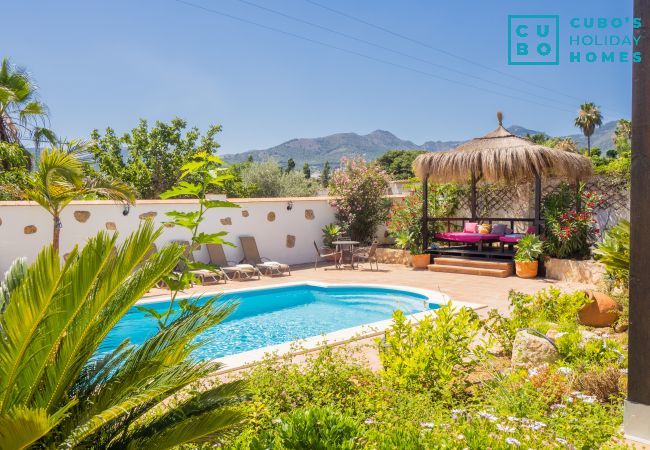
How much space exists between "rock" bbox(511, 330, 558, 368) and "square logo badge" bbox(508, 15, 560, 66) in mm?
4409

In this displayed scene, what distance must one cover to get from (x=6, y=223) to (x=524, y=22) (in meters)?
9.70

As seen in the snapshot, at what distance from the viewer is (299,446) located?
2.53 m

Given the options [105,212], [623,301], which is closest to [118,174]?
[105,212]

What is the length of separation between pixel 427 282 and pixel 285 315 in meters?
3.33

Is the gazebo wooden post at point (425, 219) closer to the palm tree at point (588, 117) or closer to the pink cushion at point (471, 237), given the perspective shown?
the pink cushion at point (471, 237)

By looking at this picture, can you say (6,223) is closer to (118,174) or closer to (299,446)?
(299,446)

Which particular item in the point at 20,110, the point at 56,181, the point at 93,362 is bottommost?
the point at 93,362

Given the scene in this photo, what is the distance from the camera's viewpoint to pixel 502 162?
37.3 feet

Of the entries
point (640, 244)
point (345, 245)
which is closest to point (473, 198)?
point (345, 245)

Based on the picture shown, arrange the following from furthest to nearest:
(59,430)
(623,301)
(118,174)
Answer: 1. (118,174)
2. (623,301)
3. (59,430)

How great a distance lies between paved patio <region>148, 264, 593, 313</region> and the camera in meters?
9.09

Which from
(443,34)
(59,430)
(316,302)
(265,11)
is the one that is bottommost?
(316,302)

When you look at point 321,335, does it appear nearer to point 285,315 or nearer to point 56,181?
point 285,315

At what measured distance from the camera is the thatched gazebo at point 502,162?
11.3 m
